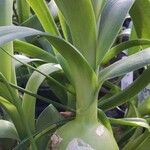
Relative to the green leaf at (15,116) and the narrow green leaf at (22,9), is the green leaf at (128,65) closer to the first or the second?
the green leaf at (15,116)

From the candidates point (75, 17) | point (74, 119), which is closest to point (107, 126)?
point (74, 119)

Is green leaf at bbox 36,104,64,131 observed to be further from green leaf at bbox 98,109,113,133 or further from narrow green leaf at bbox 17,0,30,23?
narrow green leaf at bbox 17,0,30,23

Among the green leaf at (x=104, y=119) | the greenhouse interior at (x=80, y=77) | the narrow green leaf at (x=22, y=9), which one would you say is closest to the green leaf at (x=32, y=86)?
the greenhouse interior at (x=80, y=77)

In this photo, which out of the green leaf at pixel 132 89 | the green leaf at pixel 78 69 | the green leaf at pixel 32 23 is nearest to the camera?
the green leaf at pixel 78 69

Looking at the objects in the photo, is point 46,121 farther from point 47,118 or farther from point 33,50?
point 33,50

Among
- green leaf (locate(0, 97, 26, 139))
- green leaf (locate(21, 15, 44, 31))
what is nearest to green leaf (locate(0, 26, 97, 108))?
green leaf (locate(0, 97, 26, 139))

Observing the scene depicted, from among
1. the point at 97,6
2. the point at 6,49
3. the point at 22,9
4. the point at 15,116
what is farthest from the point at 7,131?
the point at 22,9
